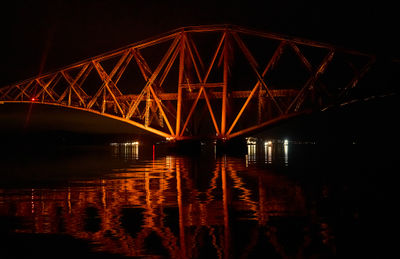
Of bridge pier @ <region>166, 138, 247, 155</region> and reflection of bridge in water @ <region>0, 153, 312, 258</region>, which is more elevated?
bridge pier @ <region>166, 138, 247, 155</region>

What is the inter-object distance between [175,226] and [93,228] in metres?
1.87

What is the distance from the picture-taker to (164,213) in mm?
13055

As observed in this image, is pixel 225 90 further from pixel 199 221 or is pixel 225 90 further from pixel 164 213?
pixel 199 221

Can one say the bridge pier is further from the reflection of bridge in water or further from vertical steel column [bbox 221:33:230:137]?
the reflection of bridge in water

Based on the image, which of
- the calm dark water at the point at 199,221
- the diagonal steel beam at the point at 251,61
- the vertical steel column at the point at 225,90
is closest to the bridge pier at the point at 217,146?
the vertical steel column at the point at 225,90

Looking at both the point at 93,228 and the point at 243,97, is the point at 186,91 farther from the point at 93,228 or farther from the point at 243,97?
the point at 93,228

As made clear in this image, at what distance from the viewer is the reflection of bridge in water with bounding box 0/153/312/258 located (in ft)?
31.6

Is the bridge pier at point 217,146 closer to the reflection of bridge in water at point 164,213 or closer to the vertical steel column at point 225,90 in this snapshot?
the vertical steel column at point 225,90

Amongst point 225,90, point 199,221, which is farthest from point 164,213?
point 225,90

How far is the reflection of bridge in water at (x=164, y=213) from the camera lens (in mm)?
9617

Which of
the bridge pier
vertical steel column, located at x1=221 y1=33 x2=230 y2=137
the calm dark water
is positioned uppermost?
vertical steel column, located at x1=221 y1=33 x2=230 y2=137

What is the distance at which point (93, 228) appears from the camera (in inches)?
434

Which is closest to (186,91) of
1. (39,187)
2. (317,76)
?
(317,76)

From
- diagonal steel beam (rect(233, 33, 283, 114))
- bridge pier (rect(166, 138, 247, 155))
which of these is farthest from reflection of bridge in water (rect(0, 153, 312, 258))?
bridge pier (rect(166, 138, 247, 155))
